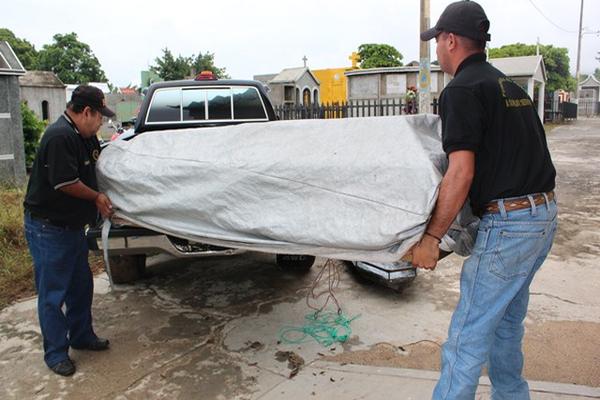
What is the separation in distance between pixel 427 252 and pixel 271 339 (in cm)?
184

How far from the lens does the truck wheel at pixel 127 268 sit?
4.68m

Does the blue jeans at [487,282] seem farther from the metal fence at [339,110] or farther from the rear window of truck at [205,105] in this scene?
the metal fence at [339,110]

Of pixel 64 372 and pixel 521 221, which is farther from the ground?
pixel 521 221

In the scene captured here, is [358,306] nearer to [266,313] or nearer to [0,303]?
[266,313]

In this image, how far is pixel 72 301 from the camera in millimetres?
3551

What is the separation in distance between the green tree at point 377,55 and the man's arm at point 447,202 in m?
33.0

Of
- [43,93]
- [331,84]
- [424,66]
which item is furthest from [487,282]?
[331,84]

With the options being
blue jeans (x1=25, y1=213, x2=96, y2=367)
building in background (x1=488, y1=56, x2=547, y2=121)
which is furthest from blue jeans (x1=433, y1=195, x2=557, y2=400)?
building in background (x1=488, y1=56, x2=547, y2=121)

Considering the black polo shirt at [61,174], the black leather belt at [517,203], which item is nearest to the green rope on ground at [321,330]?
the black polo shirt at [61,174]

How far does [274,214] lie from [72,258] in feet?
4.95

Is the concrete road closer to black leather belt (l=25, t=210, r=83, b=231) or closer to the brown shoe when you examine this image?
the brown shoe

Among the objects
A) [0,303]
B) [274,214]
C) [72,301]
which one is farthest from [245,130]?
[0,303]

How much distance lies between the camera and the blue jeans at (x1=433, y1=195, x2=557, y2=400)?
223 centimetres

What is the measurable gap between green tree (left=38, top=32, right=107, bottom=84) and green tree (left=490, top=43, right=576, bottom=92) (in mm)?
39659
